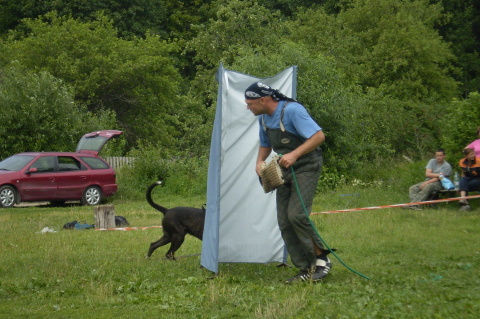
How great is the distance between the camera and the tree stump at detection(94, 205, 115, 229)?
45.9ft

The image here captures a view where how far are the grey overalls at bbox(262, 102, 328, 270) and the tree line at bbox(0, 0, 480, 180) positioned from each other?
361 inches

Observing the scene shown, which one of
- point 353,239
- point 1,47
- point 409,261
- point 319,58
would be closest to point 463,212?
point 353,239

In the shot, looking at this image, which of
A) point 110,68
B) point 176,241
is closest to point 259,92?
point 176,241

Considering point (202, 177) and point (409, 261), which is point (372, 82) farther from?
point (409, 261)

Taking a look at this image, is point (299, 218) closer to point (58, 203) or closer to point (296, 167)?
point (296, 167)

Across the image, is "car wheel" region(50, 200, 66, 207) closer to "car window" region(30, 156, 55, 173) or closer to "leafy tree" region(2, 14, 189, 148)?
"car window" region(30, 156, 55, 173)

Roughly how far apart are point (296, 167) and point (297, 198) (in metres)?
0.32

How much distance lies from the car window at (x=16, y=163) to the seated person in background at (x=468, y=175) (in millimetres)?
12397

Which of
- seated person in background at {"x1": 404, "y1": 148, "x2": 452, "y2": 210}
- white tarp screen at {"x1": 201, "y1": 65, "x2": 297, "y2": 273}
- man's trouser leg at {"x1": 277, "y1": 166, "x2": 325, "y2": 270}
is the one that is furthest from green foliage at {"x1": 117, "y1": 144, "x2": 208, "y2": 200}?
man's trouser leg at {"x1": 277, "y1": 166, "x2": 325, "y2": 270}

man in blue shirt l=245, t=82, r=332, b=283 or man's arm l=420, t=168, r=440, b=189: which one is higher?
man in blue shirt l=245, t=82, r=332, b=283

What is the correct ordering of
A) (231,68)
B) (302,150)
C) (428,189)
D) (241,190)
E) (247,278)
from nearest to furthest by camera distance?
(302,150)
(247,278)
(241,190)
(428,189)
(231,68)

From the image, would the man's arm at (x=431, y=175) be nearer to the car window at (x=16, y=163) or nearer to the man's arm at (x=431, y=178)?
the man's arm at (x=431, y=178)

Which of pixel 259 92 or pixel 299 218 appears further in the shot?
pixel 259 92

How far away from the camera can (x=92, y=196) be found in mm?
21750
